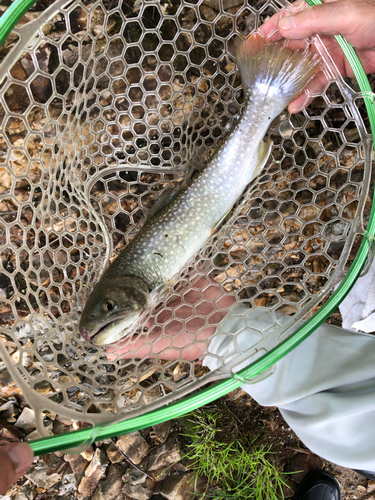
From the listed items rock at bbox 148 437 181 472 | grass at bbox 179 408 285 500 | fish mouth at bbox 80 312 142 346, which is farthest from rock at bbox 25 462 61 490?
fish mouth at bbox 80 312 142 346

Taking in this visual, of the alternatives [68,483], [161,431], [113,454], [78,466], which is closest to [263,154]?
[161,431]

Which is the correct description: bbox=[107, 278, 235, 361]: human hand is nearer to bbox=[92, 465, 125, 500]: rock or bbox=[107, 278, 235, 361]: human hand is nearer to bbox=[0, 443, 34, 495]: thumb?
bbox=[0, 443, 34, 495]: thumb

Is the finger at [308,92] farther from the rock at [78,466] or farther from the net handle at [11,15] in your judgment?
the rock at [78,466]

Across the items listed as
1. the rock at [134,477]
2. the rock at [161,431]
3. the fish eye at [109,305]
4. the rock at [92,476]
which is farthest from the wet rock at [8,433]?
the fish eye at [109,305]

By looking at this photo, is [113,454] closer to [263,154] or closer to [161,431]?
[161,431]

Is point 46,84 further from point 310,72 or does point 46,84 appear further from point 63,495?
point 63,495

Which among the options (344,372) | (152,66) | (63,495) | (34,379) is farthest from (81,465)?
(152,66)
